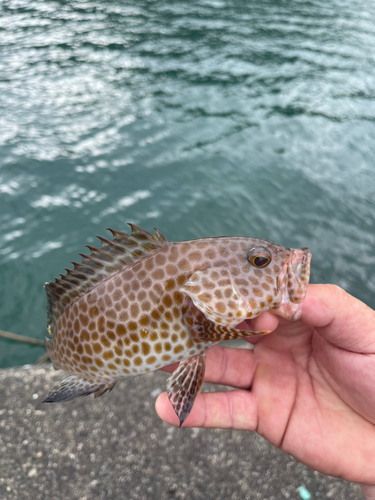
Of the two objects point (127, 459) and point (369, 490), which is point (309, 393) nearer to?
point (369, 490)

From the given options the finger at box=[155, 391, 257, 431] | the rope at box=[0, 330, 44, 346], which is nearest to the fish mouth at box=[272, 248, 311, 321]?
the finger at box=[155, 391, 257, 431]

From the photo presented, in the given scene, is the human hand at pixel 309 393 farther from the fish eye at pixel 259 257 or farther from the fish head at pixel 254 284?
the fish eye at pixel 259 257

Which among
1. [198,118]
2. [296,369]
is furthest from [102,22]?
[296,369]

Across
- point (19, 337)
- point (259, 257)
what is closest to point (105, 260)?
point (259, 257)

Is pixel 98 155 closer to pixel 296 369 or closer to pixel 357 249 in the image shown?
Result: pixel 357 249

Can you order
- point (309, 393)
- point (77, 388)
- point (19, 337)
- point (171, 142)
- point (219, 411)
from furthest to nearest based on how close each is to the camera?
point (171, 142)
point (19, 337)
point (309, 393)
point (219, 411)
point (77, 388)

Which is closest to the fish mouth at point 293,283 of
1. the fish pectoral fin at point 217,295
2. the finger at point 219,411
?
the fish pectoral fin at point 217,295
